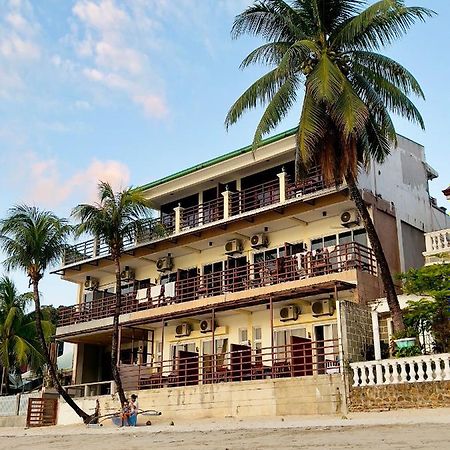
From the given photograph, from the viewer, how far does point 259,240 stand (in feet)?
85.1

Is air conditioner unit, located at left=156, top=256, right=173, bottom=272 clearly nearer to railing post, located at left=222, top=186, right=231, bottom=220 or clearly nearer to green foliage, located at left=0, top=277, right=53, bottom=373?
railing post, located at left=222, top=186, right=231, bottom=220

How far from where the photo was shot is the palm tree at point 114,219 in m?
23.5

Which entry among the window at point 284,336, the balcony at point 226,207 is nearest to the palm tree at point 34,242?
the balcony at point 226,207

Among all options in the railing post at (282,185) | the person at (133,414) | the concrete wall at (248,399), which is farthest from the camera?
the railing post at (282,185)

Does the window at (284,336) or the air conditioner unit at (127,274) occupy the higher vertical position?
the air conditioner unit at (127,274)

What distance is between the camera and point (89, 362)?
3198 centimetres

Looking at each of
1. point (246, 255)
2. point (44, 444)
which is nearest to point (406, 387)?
point (44, 444)

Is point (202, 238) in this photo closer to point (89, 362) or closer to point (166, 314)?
point (166, 314)

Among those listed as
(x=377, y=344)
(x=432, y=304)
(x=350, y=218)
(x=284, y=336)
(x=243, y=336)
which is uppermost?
(x=350, y=218)

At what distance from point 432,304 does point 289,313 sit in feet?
20.5

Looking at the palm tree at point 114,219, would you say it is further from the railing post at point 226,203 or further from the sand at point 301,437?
the sand at point 301,437

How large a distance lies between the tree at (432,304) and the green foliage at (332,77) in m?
3.49

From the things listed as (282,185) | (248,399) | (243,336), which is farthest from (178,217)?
(248,399)

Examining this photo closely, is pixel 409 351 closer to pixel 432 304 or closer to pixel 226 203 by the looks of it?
pixel 432 304
